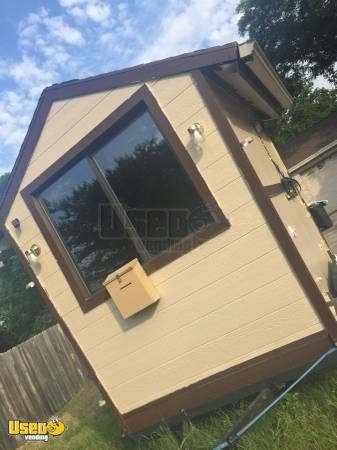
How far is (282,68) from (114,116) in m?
20.6

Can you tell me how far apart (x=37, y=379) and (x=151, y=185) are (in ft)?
18.7

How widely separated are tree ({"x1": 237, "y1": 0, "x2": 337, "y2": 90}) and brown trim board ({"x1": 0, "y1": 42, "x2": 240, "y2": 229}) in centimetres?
1878

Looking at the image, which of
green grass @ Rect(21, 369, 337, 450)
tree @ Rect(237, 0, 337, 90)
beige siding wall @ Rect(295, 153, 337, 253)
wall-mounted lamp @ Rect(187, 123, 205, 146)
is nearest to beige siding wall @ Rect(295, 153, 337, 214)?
beige siding wall @ Rect(295, 153, 337, 253)

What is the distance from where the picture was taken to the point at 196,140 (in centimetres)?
431

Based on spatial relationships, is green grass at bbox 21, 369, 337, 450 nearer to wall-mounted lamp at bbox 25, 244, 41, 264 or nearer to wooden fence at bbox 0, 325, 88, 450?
wooden fence at bbox 0, 325, 88, 450

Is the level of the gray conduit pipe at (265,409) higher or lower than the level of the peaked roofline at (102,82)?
lower

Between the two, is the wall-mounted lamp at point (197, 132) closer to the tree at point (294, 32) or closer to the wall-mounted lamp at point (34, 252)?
the wall-mounted lamp at point (34, 252)

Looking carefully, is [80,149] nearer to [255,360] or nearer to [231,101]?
[231,101]

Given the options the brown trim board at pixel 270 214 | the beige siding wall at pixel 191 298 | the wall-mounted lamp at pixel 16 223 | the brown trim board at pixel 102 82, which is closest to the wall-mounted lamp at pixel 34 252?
the beige siding wall at pixel 191 298

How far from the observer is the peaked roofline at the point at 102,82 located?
13.6ft

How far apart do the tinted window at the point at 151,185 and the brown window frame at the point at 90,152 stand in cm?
9

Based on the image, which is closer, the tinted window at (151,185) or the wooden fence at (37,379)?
the tinted window at (151,185)

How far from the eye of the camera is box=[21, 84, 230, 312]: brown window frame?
14.6 feet

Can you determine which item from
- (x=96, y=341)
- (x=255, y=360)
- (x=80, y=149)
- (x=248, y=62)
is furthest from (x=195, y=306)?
(x=248, y=62)
